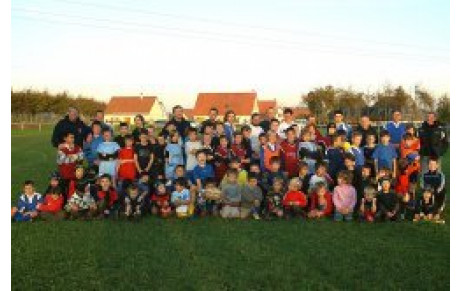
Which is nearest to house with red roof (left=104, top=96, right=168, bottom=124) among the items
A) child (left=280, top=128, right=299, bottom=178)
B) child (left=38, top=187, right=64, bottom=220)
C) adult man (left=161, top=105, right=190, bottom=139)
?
adult man (left=161, top=105, right=190, bottom=139)

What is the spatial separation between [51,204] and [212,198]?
2.89m

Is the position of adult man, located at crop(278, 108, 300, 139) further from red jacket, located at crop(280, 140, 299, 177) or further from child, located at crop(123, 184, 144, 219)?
child, located at crop(123, 184, 144, 219)

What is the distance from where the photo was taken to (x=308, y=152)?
11.0 m

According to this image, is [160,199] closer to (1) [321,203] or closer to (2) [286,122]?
(1) [321,203]

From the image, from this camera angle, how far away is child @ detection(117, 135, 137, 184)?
35.6ft

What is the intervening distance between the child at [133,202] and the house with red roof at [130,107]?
83655mm

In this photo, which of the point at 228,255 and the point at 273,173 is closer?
the point at 228,255

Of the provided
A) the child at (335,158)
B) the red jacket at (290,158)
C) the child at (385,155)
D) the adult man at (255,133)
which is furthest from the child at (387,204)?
the adult man at (255,133)

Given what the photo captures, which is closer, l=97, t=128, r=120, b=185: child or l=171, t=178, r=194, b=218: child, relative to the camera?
l=171, t=178, r=194, b=218: child

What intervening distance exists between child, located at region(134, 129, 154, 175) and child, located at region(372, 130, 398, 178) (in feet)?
14.1

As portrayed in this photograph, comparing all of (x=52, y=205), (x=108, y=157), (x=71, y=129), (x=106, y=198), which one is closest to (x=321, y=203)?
(x=106, y=198)
